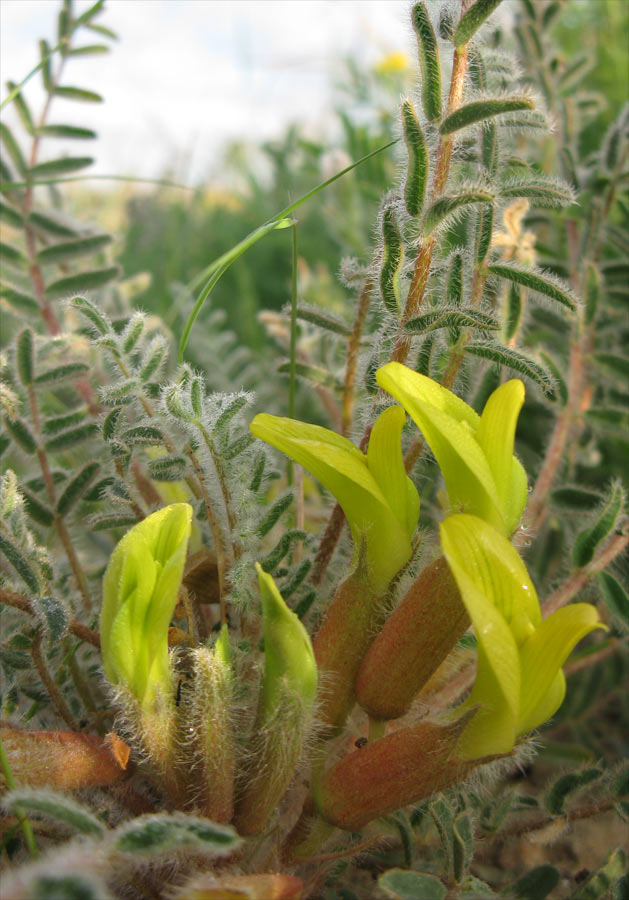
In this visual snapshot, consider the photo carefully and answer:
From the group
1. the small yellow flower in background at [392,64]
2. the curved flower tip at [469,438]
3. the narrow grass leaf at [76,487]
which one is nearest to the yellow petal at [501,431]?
the curved flower tip at [469,438]

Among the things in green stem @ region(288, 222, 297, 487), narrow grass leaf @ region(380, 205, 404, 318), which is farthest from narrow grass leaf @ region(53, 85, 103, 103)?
narrow grass leaf @ region(380, 205, 404, 318)

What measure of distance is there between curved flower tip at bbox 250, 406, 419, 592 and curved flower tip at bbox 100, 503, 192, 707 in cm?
15

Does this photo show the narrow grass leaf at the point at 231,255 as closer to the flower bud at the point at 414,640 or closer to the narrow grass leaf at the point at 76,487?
the narrow grass leaf at the point at 76,487

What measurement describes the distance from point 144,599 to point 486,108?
72 centimetres

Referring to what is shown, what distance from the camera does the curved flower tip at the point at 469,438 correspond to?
37.8 inches

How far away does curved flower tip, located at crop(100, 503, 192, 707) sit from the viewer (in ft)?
3.17

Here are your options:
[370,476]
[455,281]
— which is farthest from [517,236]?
[370,476]

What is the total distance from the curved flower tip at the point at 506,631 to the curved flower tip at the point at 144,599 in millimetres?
312

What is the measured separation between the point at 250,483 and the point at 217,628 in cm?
25

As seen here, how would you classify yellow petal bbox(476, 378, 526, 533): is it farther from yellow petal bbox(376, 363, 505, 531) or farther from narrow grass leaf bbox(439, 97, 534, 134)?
narrow grass leaf bbox(439, 97, 534, 134)

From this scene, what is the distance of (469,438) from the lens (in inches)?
38.1

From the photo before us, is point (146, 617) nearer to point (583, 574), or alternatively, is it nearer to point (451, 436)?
point (451, 436)

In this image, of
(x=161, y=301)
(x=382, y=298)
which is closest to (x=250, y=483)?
(x=382, y=298)

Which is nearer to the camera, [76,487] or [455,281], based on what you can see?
[455,281]
